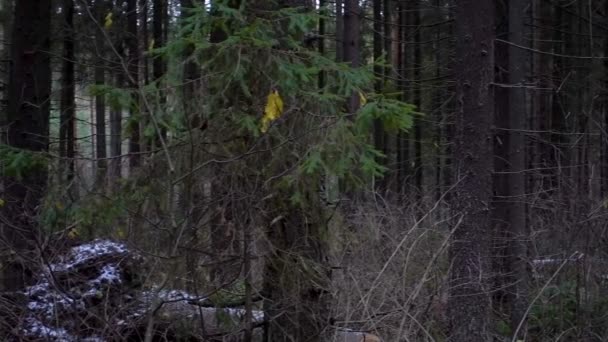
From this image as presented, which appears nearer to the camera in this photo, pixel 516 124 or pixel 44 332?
pixel 44 332

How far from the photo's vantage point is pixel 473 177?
7.33m

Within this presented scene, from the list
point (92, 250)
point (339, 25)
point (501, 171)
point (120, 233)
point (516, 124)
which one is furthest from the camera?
point (339, 25)

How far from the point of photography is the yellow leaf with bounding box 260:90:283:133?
5.15m

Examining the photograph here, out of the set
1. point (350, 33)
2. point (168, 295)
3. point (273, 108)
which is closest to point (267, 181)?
point (273, 108)

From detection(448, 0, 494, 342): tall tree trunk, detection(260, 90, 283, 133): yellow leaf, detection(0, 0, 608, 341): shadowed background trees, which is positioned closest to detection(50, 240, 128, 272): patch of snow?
detection(0, 0, 608, 341): shadowed background trees

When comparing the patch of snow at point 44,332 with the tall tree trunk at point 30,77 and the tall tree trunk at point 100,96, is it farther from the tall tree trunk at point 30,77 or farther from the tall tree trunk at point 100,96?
the tall tree trunk at point 30,77

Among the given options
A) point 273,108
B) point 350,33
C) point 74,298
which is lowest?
point 74,298

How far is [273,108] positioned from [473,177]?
2916 millimetres

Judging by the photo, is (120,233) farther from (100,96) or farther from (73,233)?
(100,96)

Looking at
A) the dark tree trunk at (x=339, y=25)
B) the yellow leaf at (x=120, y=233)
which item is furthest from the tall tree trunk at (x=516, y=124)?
the yellow leaf at (x=120, y=233)

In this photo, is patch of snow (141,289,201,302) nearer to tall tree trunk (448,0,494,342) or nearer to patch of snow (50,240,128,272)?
patch of snow (50,240,128,272)

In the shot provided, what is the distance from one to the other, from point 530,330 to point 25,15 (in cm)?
713

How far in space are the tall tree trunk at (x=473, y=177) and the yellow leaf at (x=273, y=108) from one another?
2643mm

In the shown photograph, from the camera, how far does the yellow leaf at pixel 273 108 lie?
16.9ft
